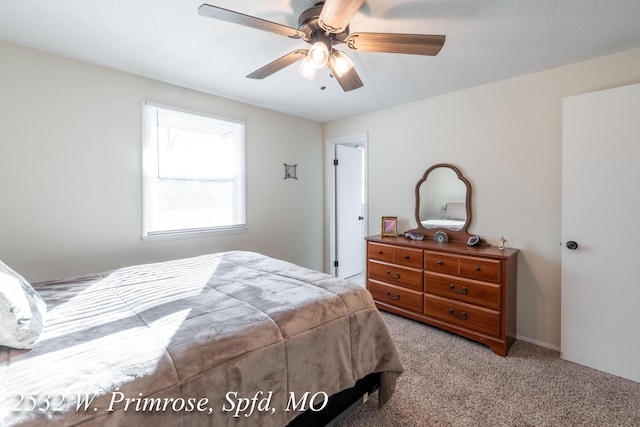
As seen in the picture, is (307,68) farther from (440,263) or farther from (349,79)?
(440,263)

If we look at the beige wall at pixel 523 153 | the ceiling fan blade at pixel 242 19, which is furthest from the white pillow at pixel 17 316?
the beige wall at pixel 523 153

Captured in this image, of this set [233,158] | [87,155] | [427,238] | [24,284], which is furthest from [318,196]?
[24,284]

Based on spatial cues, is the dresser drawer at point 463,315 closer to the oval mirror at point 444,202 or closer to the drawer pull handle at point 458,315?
the drawer pull handle at point 458,315

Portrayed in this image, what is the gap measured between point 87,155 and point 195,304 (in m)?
1.86

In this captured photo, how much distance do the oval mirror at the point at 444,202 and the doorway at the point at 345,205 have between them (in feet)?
3.49

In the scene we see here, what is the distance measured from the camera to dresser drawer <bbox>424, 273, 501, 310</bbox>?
241 cm

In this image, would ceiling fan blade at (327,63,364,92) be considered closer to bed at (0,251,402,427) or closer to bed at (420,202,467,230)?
bed at (0,251,402,427)

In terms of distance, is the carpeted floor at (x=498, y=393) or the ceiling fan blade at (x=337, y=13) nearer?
the ceiling fan blade at (x=337, y=13)

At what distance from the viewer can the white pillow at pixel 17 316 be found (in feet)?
3.31

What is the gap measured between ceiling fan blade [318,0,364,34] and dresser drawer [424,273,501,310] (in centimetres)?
224

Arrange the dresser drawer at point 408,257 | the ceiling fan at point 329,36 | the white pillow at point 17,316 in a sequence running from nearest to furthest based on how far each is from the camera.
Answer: the white pillow at point 17,316
the ceiling fan at point 329,36
the dresser drawer at point 408,257

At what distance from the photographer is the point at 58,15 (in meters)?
1.77

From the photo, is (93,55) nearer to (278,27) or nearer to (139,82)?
(139,82)

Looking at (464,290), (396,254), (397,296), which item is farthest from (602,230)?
(397,296)
